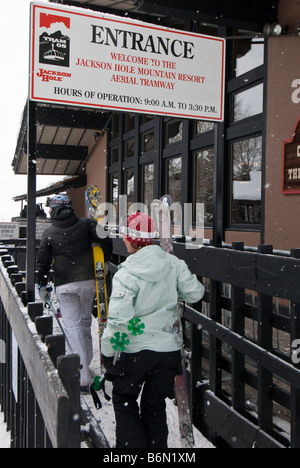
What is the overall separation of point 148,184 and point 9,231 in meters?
4.61

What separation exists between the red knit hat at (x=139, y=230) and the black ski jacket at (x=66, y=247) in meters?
1.52

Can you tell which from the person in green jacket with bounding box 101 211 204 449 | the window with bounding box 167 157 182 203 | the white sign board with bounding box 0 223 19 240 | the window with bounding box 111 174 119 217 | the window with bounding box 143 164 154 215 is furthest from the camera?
the window with bounding box 111 174 119 217

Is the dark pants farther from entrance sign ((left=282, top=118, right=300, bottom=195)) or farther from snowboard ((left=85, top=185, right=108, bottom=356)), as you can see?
entrance sign ((left=282, top=118, right=300, bottom=195))

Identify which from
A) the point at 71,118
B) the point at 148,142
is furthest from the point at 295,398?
the point at 71,118

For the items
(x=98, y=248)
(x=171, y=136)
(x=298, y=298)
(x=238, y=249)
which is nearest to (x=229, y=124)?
(x=171, y=136)

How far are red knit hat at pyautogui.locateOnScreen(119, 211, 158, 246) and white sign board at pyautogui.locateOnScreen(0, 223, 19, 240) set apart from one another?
615cm

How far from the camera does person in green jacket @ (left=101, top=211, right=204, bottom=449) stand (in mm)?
2629

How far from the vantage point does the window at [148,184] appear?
11.7 m

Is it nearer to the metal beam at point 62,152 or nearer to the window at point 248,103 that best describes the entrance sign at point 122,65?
the window at point 248,103

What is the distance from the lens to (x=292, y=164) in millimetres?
6250

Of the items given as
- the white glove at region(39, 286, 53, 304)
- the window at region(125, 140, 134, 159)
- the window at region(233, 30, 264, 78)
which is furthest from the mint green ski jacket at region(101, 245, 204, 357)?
the window at region(125, 140, 134, 159)

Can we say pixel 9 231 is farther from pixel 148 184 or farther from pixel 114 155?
pixel 114 155

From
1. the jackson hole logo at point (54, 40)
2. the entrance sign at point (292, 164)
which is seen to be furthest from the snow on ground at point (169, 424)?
the entrance sign at point (292, 164)
